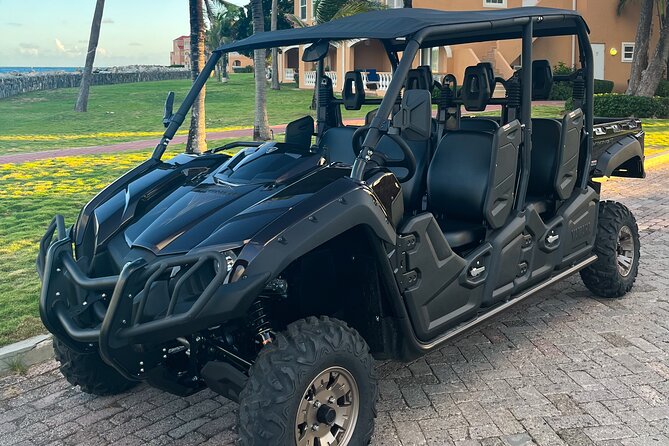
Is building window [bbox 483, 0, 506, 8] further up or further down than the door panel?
further up

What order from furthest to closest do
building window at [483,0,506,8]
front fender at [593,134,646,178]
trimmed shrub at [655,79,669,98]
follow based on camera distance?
building window at [483,0,506,8] → trimmed shrub at [655,79,669,98] → front fender at [593,134,646,178]

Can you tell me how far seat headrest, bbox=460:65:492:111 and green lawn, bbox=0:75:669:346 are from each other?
4.35 ft

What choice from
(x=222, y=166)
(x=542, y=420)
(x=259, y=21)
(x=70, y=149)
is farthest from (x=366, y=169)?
(x=70, y=149)

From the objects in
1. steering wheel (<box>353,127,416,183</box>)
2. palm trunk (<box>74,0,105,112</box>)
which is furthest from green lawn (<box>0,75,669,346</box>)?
steering wheel (<box>353,127,416,183</box>)

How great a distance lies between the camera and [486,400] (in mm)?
3969

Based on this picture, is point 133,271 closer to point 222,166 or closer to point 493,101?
point 222,166

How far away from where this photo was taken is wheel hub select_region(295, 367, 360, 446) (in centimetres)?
310

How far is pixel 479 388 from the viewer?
4.12 m

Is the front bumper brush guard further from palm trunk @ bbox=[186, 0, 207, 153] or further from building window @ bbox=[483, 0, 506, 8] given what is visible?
building window @ bbox=[483, 0, 506, 8]

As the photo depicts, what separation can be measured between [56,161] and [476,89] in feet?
37.0

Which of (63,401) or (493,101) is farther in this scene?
(493,101)

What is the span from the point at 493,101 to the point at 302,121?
4.11ft

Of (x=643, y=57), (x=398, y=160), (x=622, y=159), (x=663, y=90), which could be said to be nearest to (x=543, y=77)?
(x=622, y=159)

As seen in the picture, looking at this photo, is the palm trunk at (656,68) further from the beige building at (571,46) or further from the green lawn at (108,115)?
the green lawn at (108,115)
